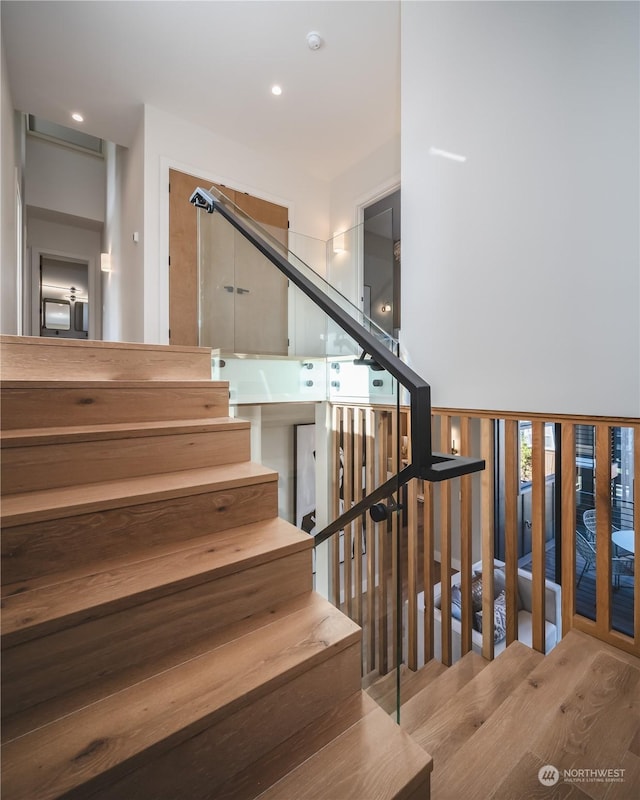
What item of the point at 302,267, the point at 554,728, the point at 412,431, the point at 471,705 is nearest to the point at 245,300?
the point at 302,267

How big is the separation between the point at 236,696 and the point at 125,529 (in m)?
0.55

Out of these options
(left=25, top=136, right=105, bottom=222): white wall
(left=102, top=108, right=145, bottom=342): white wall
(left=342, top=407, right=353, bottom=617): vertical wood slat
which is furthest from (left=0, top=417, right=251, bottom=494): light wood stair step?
(left=25, top=136, right=105, bottom=222): white wall

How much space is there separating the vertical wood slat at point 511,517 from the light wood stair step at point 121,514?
4.62 ft

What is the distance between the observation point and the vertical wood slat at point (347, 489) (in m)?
1.19

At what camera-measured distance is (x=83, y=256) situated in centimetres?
608

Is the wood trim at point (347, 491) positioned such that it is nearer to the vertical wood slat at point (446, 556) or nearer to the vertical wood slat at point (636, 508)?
the vertical wood slat at point (446, 556)

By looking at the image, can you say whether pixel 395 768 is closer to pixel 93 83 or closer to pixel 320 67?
pixel 320 67

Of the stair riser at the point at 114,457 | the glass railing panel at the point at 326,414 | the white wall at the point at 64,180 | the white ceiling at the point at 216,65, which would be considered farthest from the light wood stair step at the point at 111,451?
the white wall at the point at 64,180

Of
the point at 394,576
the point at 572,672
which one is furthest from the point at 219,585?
the point at 572,672

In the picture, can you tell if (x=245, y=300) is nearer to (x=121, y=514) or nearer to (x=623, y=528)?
(x=121, y=514)

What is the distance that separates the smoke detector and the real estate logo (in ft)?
14.9

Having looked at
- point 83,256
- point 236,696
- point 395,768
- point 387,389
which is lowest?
point 395,768

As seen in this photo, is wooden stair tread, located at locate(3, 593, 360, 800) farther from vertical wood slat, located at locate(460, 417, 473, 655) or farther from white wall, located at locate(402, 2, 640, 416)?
white wall, located at locate(402, 2, 640, 416)

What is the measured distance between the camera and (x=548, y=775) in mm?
1131
